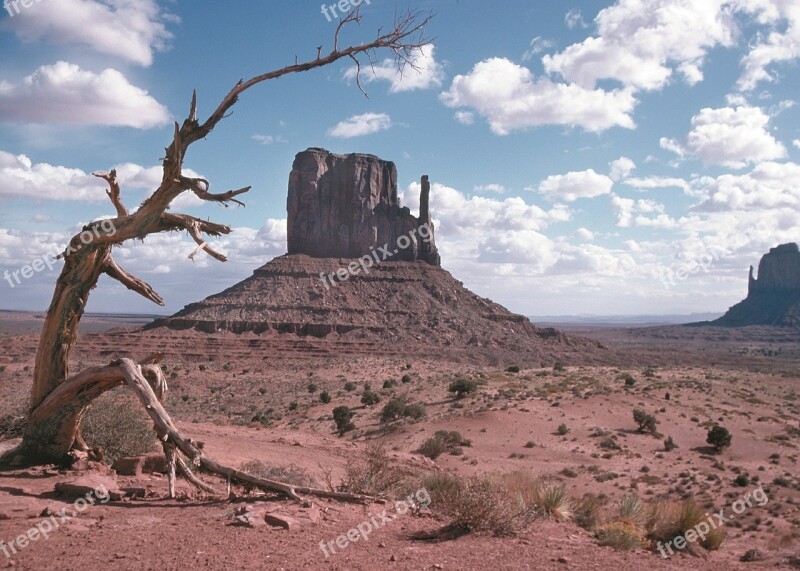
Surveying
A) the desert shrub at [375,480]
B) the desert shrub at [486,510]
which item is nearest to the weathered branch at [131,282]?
the desert shrub at [375,480]

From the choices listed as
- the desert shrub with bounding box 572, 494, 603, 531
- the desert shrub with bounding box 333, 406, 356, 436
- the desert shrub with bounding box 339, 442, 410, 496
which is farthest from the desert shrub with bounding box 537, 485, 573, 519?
the desert shrub with bounding box 333, 406, 356, 436

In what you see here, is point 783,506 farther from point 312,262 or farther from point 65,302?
point 312,262

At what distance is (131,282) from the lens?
8.77 metres

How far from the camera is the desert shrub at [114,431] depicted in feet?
29.1

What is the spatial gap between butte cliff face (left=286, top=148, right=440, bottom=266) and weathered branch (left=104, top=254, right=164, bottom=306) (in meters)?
95.4

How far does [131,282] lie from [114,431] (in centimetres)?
227

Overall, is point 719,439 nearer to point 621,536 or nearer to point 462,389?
point 462,389

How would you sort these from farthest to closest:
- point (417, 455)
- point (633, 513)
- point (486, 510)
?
point (417, 455), point (633, 513), point (486, 510)

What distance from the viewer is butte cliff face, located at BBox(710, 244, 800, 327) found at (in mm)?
161750

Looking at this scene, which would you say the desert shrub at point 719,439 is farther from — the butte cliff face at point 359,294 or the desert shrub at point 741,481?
the butte cliff face at point 359,294

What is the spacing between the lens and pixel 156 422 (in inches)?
278

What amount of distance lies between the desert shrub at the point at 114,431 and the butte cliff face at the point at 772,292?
583ft

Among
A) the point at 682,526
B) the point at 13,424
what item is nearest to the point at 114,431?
the point at 13,424

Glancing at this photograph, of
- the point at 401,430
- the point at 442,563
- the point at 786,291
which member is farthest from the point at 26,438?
the point at 786,291
